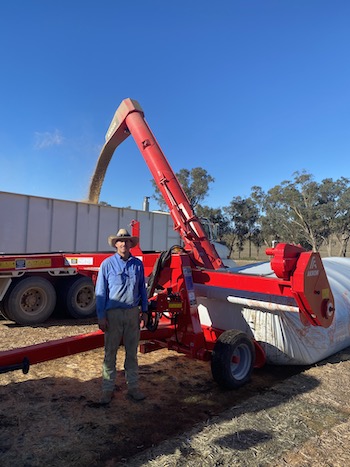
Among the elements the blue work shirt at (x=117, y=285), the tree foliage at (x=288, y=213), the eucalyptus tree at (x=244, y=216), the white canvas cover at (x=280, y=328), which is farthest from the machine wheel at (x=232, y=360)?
the eucalyptus tree at (x=244, y=216)

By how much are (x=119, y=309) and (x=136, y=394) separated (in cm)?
95

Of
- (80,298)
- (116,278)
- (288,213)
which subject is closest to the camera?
(116,278)

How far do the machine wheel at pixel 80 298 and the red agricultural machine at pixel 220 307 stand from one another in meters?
2.97

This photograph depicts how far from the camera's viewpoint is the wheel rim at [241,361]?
180 inches

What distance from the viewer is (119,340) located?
404 centimetres

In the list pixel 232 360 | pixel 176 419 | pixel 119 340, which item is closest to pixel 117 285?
pixel 119 340

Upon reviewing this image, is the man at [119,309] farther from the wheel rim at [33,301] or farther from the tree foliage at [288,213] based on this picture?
the tree foliage at [288,213]

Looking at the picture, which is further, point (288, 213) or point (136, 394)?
point (288, 213)

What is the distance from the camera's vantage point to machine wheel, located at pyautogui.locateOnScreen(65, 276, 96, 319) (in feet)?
27.5

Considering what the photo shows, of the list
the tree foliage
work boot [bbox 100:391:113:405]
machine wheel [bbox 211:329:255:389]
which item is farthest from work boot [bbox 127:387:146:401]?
the tree foliage

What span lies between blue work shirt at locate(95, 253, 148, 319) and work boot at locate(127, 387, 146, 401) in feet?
2.91

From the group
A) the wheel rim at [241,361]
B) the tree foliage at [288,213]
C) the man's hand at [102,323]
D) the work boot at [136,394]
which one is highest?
the tree foliage at [288,213]

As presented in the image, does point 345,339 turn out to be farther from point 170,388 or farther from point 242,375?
point 170,388

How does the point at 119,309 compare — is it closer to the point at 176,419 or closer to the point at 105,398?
the point at 105,398
